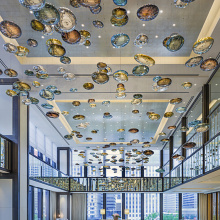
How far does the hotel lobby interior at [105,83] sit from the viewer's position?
6.72m

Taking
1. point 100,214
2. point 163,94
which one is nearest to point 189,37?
point 163,94

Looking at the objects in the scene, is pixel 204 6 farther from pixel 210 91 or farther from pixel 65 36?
pixel 210 91

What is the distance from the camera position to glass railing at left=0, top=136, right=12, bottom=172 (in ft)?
36.7

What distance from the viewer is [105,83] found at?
419 inches

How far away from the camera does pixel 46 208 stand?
22266mm

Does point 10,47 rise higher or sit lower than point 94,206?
higher

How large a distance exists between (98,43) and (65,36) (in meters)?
4.25

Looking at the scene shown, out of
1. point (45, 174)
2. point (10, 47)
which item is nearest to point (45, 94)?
point (10, 47)

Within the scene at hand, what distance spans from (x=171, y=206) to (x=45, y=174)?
1367 centimetres

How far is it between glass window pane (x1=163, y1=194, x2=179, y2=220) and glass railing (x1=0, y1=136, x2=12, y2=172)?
1870 cm

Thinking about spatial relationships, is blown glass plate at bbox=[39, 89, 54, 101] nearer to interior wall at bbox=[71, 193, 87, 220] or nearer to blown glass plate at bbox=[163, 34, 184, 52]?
blown glass plate at bbox=[163, 34, 184, 52]

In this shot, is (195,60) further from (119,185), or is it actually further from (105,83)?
(119,185)

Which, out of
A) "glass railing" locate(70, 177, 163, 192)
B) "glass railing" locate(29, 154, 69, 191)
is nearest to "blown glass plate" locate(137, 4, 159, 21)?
"glass railing" locate(29, 154, 69, 191)

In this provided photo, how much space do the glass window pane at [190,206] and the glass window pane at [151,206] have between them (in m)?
2.46
